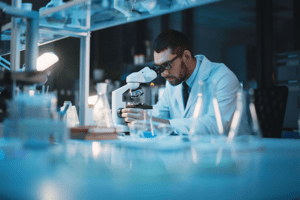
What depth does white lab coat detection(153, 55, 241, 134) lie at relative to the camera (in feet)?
4.64

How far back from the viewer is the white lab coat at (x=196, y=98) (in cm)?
141


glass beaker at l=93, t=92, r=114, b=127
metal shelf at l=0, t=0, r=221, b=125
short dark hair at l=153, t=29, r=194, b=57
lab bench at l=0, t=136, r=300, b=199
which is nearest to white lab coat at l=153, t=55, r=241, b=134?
short dark hair at l=153, t=29, r=194, b=57

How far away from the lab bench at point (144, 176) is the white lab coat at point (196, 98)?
71cm

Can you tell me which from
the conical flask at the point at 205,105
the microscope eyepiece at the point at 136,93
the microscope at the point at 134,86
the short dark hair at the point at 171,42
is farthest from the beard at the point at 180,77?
the conical flask at the point at 205,105

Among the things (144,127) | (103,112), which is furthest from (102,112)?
(144,127)

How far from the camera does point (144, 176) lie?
16.9 inches

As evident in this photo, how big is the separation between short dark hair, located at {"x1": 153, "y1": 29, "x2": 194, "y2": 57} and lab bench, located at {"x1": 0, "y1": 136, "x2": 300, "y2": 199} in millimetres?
1529

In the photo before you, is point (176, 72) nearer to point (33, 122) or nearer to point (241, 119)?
point (241, 119)

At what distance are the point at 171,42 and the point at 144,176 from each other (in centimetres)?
179

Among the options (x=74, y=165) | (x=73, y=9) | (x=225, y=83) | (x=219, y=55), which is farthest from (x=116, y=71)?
(x=74, y=165)

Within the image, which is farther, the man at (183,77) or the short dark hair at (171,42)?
the short dark hair at (171,42)

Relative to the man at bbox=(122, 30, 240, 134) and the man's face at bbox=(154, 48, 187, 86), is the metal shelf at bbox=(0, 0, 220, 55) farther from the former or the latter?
the man's face at bbox=(154, 48, 187, 86)

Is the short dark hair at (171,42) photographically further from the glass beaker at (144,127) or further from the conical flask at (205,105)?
the conical flask at (205,105)

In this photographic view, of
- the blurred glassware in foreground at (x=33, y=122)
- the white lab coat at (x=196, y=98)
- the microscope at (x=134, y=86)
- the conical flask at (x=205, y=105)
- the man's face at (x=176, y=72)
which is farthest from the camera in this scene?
the man's face at (x=176, y=72)
